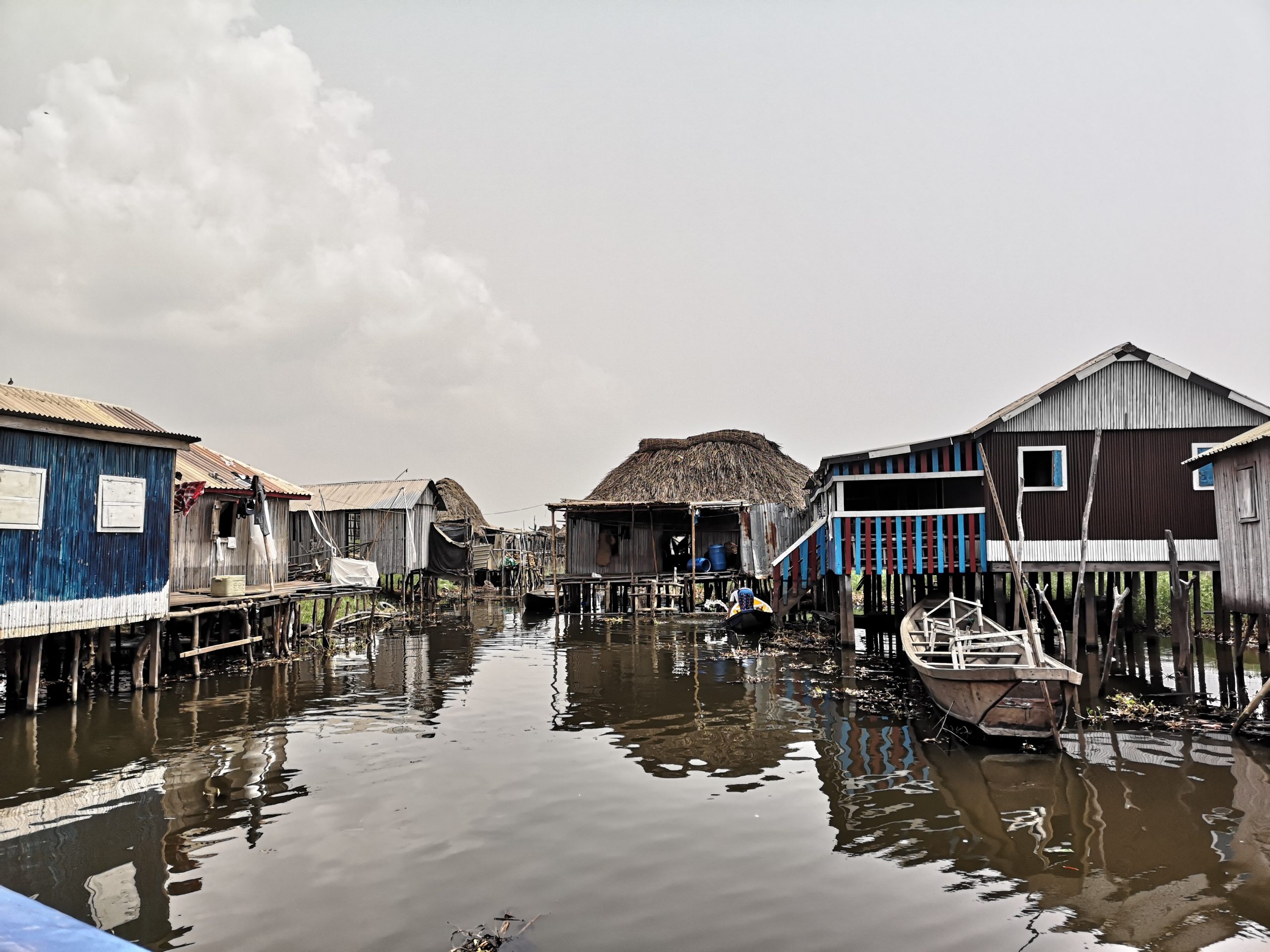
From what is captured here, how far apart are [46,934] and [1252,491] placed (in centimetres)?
1565

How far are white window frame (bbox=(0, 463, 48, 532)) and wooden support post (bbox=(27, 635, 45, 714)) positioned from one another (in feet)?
5.90

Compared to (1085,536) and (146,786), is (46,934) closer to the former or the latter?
(146,786)

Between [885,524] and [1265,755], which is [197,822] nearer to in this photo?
[1265,755]

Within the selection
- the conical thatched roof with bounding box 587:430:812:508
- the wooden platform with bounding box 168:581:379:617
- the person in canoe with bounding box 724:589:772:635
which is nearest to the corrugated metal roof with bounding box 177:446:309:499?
the wooden platform with bounding box 168:581:379:617

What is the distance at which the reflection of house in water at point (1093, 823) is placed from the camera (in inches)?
252

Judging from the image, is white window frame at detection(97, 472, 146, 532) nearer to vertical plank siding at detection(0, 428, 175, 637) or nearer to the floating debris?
vertical plank siding at detection(0, 428, 175, 637)

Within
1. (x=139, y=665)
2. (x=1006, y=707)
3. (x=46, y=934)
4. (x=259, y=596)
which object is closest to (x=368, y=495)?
(x=259, y=596)

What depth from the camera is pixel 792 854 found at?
7.42m

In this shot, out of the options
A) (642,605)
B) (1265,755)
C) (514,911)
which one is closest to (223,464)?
(642,605)

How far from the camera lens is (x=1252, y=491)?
1264cm

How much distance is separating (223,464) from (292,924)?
61.5 feet

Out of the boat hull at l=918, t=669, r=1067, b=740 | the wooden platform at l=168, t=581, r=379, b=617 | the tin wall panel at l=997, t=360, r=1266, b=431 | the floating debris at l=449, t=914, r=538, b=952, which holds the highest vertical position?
the tin wall panel at l=997, t=360, r=1266, b=431

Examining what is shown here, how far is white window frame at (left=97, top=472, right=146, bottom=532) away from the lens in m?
13.3

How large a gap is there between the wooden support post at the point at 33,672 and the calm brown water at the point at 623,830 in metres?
0.38
